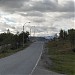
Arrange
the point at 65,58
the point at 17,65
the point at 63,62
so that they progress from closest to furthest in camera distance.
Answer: the point at 17,65 < the point at 63,62 < the point at 65,58

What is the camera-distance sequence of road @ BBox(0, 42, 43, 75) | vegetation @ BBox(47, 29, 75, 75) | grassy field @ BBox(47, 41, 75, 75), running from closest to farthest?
road @ BBox(0, 42, 43, 75), grassy field @ BBox(47, 41, 75, 75), vegetation @ BBox(47, 29, 75, 75)

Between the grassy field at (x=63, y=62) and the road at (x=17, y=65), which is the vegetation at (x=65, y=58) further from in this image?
the road at (x=17, y=65)

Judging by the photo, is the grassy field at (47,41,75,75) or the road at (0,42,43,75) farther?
the grassy field at (47,41,75,75)

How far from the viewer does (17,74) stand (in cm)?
2095

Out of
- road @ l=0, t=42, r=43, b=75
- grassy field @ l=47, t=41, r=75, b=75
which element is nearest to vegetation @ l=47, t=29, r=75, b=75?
grassy field @ l=47, t=41, r=75, b=75

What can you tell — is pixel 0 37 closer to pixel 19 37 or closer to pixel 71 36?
pixel 19 37

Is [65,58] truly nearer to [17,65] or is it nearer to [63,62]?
[63,62]

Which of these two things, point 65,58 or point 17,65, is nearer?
point 17,65

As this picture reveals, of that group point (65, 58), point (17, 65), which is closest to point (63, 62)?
point (65, 58)

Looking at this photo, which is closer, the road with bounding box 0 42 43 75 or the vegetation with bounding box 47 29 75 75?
the road with bounding box 0 42 43 75

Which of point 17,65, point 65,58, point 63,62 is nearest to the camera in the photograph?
point 17,65

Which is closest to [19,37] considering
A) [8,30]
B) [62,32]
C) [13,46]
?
[8,30]

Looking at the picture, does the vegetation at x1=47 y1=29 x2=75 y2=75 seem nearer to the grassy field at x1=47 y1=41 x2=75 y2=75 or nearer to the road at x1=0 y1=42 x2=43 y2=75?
the grassy field at x1=47 y1=41 x2=75 y2=75

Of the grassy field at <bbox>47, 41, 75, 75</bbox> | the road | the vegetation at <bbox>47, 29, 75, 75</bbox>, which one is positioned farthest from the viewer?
the vegetation at <bbox>47, 29, 75, 75</bbox>
